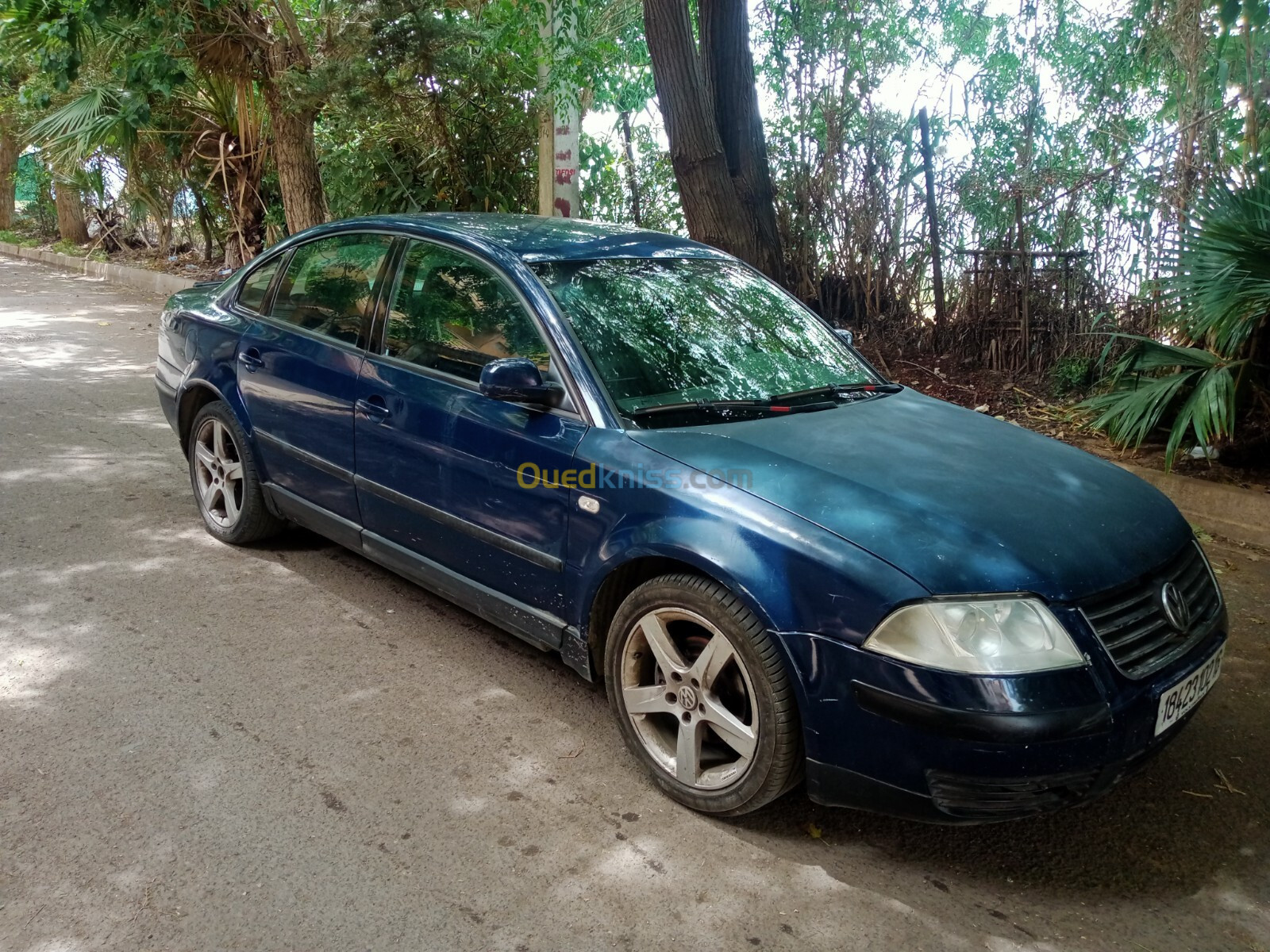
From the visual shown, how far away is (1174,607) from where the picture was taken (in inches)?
116

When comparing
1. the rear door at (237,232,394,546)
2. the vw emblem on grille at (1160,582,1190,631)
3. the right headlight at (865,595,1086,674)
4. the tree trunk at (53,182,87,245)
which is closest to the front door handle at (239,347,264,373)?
the rear door at (237,232,394,546)

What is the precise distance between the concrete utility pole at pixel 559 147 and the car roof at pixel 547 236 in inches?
160

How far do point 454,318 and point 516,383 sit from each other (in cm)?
69

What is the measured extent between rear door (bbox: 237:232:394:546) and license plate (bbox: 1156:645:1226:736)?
2902mm

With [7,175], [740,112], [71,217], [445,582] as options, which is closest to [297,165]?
[740,112]

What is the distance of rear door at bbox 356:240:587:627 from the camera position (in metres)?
3.49

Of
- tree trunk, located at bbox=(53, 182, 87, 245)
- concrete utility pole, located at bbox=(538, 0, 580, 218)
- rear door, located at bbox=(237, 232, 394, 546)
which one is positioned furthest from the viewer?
tree trunk, located at bbox=(53, 182, 87, 245)

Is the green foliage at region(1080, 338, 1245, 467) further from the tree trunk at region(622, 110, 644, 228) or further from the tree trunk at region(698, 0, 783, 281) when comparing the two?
the tree trunk at region(622, 110, 644, 228)

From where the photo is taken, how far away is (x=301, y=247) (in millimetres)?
4816

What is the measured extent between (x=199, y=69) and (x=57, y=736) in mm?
10220

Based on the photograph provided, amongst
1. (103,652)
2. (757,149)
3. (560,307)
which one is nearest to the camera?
(560,307)

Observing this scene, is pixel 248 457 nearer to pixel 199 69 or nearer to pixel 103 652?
pixel 103 652

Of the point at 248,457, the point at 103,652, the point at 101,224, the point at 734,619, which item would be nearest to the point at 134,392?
the point at 248,457

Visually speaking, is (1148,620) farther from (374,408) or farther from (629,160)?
(629,160)
